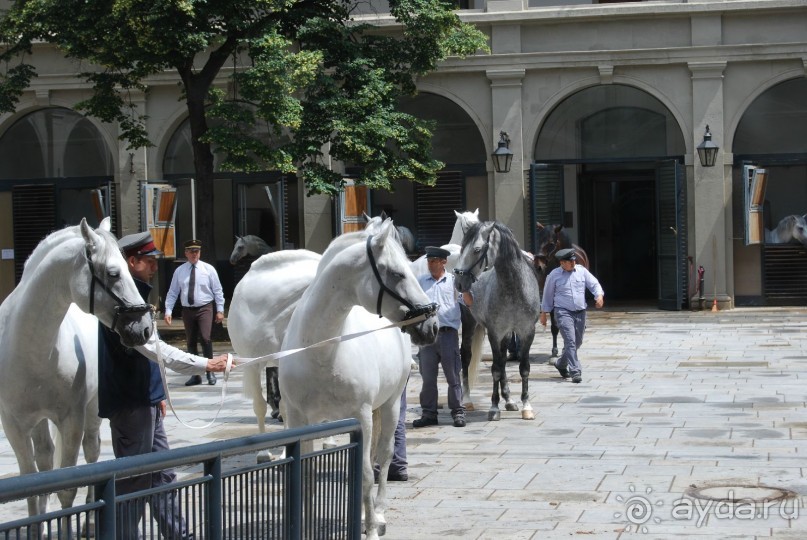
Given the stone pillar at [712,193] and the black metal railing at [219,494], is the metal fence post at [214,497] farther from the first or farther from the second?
the stone pillar at [712,193]

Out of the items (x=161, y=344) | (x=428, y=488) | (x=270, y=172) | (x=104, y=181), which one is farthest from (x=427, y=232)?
(x=161, y=344)

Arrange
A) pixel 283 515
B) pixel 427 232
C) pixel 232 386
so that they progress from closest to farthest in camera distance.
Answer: pixel 283 515
pixel 232 386
pixel 427 232

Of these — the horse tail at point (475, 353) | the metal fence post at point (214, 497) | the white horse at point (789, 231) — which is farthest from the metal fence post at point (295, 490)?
the white horse at point (789, 231)

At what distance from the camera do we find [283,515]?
5.27 metres

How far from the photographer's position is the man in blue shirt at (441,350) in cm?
1234

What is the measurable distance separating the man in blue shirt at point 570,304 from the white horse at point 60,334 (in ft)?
29.8

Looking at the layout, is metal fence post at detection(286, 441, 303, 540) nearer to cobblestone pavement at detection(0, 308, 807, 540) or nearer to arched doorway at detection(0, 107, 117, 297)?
cobblestone pavement at detection(0, 308, 807, 540)

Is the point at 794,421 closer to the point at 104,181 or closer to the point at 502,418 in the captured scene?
the point at 502,418

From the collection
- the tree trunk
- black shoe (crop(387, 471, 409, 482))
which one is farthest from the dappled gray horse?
the tree trunk

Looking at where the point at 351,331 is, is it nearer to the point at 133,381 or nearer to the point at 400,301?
the point at 400,301

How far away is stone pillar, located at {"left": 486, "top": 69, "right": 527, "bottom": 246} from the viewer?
26844mm

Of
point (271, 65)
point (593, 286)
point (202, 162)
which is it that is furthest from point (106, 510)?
point (202, 162)

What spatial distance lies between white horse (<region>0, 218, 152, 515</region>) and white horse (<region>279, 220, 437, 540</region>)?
1.30m

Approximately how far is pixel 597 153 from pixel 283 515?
904 inches
